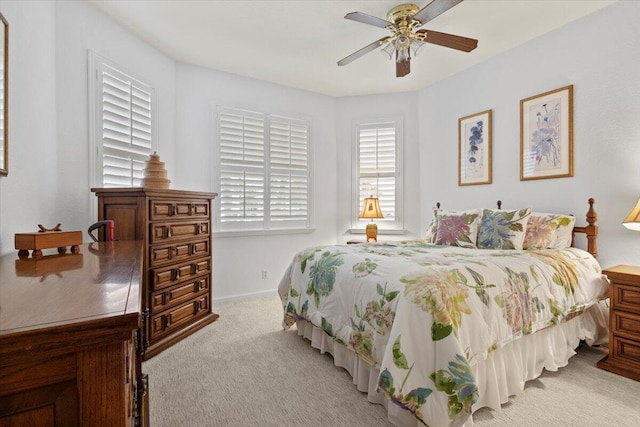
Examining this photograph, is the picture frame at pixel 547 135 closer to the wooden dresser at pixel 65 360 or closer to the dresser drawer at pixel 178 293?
the dresser drawer at pixel 178 293

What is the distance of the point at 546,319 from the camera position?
2100 millimetres

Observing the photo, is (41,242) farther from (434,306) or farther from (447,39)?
(447,39)

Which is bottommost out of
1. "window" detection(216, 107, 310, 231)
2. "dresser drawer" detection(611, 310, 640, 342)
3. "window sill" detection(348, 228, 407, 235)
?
"dresser drawer" detection(611, 310, 640, 342)

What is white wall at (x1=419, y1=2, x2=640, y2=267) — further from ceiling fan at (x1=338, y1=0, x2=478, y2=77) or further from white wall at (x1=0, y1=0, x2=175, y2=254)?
white wall at (x1=0, y1=0, x2=175, y2=254)

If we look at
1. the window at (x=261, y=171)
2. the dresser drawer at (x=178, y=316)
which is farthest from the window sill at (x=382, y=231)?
the dresser drawer at (x=178, y=316)

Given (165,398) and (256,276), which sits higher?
(256,276)

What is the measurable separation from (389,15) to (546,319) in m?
2.56

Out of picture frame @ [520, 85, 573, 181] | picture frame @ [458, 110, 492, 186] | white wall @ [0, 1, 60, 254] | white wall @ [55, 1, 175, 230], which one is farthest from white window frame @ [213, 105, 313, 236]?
picture frame @ [520, 85, 573, 181]

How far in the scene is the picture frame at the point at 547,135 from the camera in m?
2.96

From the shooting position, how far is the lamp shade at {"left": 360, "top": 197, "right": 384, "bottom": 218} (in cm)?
441

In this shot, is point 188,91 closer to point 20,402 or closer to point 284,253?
point 284,253

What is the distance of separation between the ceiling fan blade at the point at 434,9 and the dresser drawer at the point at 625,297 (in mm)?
2212

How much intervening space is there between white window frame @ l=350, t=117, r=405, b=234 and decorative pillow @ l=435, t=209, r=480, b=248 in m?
1.32

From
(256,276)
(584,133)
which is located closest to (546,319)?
(584,133)
